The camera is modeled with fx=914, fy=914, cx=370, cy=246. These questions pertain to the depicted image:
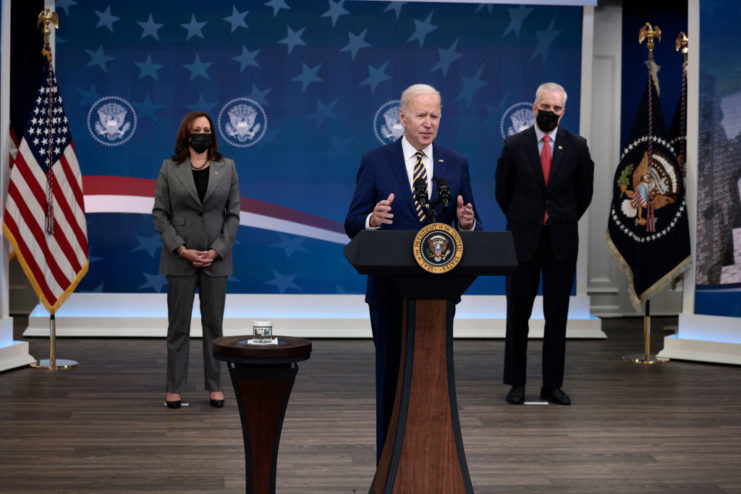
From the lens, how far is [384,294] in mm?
3273

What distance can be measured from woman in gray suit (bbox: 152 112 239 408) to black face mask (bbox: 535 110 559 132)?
1.80m

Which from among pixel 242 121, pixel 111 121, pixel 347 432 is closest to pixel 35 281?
pixel 111 121

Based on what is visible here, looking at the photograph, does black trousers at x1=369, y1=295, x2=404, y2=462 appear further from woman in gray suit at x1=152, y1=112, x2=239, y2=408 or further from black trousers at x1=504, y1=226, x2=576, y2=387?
black trousers at x1=504, y1=226, x2=576, y2=387

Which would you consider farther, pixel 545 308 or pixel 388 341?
pixel 545 308

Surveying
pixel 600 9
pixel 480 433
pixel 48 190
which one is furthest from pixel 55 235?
pixel 600 9

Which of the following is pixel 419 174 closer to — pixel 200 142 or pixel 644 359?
pixel 200 142

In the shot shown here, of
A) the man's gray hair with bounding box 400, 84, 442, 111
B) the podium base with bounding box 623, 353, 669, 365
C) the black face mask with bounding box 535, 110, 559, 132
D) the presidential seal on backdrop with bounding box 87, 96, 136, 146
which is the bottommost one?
the podium base with bounding box 623, 353, 669, 365

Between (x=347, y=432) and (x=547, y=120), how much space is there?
2081mm

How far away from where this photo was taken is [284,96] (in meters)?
8.12

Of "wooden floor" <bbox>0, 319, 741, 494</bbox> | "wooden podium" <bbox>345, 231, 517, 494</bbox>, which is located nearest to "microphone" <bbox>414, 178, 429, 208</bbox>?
"wooden podium" <bbox>345, 231, 517, 494</bbox>

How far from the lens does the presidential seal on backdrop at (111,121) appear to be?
7.94 m

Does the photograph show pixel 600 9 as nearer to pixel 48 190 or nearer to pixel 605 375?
pixel 605 375

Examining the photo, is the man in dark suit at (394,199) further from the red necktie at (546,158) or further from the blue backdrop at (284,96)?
the blue backdrop at (284,96)

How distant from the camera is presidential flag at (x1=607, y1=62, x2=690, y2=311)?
7.16m
